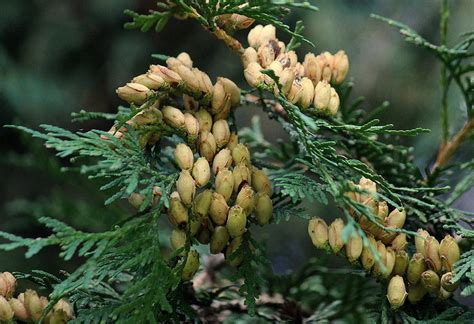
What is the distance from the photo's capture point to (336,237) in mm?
615

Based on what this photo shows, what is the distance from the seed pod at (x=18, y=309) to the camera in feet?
2.05

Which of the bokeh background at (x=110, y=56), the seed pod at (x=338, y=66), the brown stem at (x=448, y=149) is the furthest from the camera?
the bokeh background at (x=110, y=56)

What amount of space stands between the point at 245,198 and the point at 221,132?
0.08m

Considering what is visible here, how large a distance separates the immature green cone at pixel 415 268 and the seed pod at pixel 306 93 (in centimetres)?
18

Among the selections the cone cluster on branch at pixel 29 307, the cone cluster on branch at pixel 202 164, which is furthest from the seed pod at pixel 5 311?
the cone cluster on branch at pixel 202 164

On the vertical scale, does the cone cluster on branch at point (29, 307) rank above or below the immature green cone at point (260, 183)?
below

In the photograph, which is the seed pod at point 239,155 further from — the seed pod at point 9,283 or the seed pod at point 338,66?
the seed pod at point 9,283

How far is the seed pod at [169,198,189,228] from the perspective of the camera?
62 centimetres

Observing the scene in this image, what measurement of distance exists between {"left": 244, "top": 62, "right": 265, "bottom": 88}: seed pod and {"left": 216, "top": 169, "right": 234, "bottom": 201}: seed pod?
0.09 meters

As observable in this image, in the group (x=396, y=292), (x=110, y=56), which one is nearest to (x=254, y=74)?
(x=396, y=292)

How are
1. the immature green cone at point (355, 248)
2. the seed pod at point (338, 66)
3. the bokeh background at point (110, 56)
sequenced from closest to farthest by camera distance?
the immature green cone at point (355, 248)
the seed pod at point (338, 66)
the bokeh background at point (110, 56)

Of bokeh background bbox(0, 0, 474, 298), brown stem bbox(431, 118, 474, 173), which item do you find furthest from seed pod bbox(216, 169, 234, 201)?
bokeh background bbox(0, 0, 474, 298)

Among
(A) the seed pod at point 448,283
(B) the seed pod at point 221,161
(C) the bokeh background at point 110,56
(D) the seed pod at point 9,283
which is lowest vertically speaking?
(C) the bokeh background at point 110,56

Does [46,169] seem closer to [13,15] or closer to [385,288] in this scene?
[385,288]
